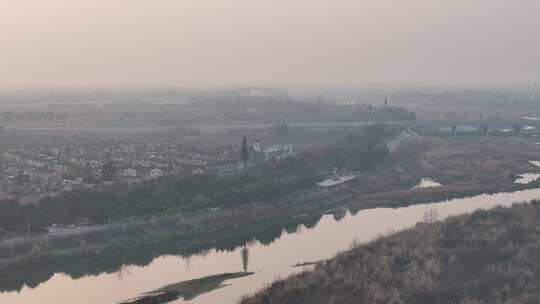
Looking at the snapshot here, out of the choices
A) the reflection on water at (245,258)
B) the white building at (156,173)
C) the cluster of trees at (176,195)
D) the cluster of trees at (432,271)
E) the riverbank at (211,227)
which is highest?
the white building at (156,173)

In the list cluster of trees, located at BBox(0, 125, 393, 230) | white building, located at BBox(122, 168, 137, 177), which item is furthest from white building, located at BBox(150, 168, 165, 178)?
cluster of trees, located at BBox(0, 125, 393, 230)

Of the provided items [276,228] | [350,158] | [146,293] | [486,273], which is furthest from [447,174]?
[146,293]

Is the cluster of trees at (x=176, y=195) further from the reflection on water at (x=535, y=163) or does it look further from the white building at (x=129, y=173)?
the reflection on water at (x=535, y=163)

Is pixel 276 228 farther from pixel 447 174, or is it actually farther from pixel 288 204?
pixel 447 174

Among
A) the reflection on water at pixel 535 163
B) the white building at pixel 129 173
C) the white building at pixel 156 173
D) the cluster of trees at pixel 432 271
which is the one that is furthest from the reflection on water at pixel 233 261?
the reflection on water at pixel 535 163

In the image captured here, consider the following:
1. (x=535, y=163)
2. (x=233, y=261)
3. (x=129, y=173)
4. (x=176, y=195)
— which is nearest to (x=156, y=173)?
(x=129, y=173)

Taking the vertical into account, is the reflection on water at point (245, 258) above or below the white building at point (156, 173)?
below
